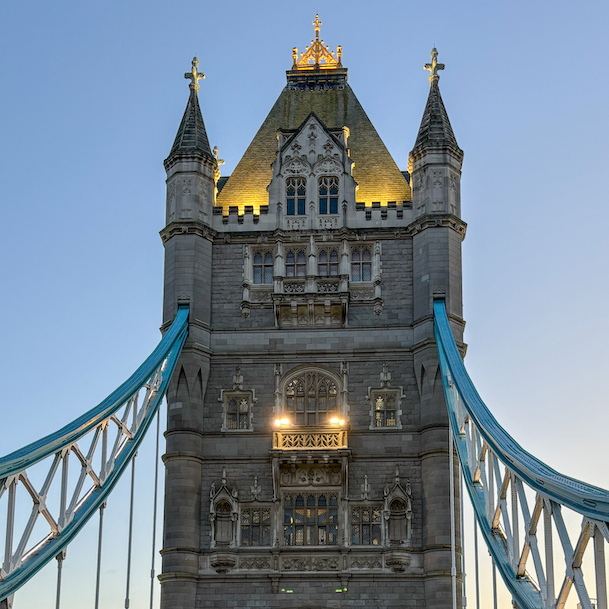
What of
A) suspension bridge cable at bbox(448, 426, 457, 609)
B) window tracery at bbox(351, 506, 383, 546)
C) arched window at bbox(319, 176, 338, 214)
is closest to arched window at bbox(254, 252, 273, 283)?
arched window at bbox(319, 176, 338, 214)

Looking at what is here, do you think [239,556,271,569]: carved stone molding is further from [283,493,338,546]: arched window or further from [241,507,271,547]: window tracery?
[283,493,338,546]: arched window

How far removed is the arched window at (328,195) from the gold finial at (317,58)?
24.4ft

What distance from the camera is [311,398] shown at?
4781cm

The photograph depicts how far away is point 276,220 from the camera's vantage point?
50156 mm

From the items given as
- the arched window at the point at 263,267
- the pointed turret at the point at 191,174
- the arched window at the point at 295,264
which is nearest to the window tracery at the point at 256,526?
the arched window at the point at 263,267

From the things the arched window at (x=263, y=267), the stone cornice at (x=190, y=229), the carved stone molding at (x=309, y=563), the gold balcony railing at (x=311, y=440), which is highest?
the stone cornice at (x=190, y=229)

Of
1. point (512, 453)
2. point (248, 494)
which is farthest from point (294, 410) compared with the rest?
point (512, 453)

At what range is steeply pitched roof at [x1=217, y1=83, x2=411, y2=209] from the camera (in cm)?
5156

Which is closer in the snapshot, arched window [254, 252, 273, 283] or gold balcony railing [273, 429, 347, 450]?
gold balcony railing [273, 429, 347, 450]

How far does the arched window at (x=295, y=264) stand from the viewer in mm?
49531

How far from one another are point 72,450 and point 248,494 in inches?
405

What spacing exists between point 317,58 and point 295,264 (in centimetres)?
1145

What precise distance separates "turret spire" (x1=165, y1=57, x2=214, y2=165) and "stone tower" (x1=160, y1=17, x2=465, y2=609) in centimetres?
8

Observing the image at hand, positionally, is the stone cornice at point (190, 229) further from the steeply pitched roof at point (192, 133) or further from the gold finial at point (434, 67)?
the gold finial at point (434, 67)
